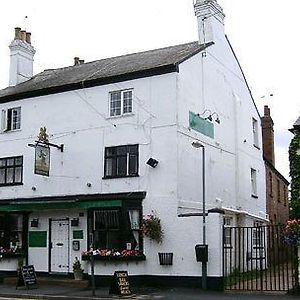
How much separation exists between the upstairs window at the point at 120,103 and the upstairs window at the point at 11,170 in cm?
516

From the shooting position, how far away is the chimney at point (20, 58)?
2803 cm

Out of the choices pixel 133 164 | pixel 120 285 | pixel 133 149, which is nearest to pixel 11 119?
pixel 133 149

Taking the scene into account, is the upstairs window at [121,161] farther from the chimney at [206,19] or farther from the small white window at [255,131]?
the small white window at [255,131]

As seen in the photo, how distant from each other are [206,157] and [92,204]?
5.37m

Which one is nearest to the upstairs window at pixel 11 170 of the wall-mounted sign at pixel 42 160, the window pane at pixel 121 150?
the wall-mounted sign at pixel 42 160

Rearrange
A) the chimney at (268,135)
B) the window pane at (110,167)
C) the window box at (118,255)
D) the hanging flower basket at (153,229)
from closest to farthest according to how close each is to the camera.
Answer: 1. the hanging flower basket at (153,229)
2. the window box at (118,255)
3. the window pane at (110,167)
4. the chimney at (268,135)

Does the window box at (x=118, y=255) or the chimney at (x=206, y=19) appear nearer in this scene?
the window box at (x=118, y=255)

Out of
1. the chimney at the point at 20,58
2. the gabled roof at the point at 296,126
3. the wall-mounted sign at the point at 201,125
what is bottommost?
the gabled roof at the point at 296,126

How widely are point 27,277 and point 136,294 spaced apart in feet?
15.4

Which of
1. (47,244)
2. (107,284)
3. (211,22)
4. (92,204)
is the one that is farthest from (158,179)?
(211,22)

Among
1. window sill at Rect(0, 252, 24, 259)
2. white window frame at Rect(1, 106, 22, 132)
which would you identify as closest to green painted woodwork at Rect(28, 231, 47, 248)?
window sill at Rect(0, 252, 24, 259)

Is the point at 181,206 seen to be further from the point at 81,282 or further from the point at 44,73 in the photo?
the point at 44,73

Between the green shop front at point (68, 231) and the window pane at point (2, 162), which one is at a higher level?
the window pane at point (2, 162)

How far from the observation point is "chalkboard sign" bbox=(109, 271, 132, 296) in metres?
17.1
